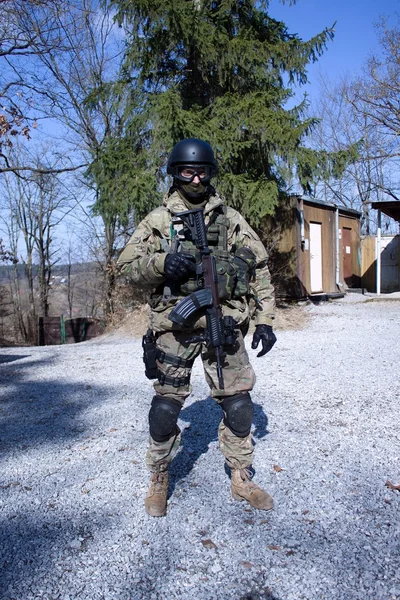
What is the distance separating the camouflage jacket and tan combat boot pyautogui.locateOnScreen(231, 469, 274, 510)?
3.03 feet

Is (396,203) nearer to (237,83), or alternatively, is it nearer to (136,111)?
(237,83)

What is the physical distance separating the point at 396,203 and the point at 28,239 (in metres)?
19.3

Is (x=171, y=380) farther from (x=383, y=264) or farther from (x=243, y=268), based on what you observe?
(x=383, y=264)

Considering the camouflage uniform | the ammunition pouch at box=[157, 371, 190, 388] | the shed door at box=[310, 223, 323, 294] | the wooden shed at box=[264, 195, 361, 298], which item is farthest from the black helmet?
the shed door at box=[310, 223, 323, 294]

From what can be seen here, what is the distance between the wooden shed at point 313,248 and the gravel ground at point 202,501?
7.17 m

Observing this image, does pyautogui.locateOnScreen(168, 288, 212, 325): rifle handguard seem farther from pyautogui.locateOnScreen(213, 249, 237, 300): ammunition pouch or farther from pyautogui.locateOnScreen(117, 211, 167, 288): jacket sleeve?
pyautogui.locateOnScreen(117, 211, 167, 288): jacket sleeve

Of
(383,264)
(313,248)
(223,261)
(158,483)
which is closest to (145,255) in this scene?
(223,261)

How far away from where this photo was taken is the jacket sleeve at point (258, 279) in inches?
118

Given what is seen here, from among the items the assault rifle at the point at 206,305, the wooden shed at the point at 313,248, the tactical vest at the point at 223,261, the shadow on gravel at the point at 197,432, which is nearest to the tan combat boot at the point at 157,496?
the shadow on gravel at the point at 197,432

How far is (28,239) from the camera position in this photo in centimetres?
2598

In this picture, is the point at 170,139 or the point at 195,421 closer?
the point at 195,421

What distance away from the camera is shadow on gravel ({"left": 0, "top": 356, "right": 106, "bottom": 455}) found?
4.12 m

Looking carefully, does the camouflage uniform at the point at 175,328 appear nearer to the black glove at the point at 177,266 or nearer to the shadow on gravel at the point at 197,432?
the black glove at the point at 177,266

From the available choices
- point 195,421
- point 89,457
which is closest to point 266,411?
point 195,421
